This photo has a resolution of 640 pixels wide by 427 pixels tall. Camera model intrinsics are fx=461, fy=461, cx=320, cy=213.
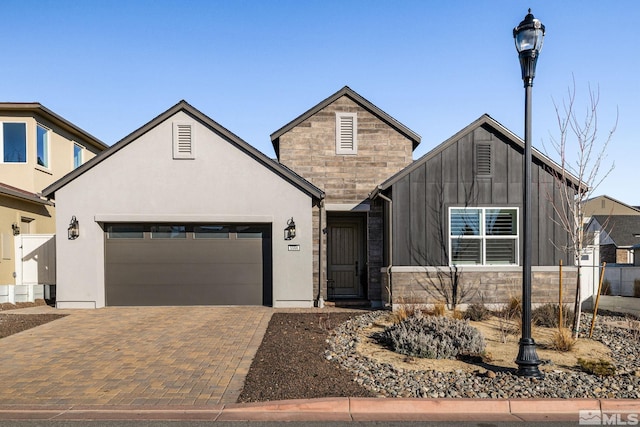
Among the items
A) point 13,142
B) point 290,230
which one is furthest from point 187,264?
point 13,142

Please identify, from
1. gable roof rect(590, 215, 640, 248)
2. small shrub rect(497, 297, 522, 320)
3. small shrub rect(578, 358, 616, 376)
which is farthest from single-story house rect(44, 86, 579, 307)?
gable roof rect(590, 215, 640, 248)

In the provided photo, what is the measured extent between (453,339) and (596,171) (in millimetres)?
4933

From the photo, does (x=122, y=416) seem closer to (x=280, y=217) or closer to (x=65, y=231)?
(x=280, y=217)

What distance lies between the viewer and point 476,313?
436 inches

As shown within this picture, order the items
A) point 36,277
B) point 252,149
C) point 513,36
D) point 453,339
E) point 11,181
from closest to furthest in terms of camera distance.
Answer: point 513,36 → point 453,339 → point 252,149 → point 36,277 → point 11,181

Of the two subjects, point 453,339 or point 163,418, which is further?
point 453,339

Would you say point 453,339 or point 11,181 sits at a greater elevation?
point 11,181

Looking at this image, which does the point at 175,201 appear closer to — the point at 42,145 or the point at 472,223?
the point at 42,145

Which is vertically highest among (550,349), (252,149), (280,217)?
(252,149)

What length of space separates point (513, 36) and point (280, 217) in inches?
307

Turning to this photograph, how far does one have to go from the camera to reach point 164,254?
43.1ft

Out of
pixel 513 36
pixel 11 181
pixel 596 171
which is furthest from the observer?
pixel 11 181

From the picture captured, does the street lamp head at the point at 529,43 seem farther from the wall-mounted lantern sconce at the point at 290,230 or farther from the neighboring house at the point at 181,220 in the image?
the wall-mounted lantern sconce at the point at 290,230

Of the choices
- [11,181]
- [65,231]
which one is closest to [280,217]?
[65,231]
